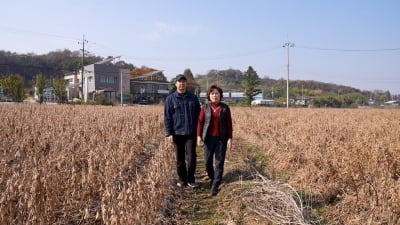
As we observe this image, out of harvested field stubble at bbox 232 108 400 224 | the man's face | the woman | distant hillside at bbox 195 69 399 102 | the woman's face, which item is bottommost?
harvested field stubble at bbox 232 108 400 224

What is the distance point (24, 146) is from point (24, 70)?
6172 cm

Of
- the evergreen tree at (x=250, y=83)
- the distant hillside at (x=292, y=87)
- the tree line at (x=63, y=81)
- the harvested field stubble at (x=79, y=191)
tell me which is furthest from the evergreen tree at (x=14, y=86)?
the distant hillside at (x=292, y=87)

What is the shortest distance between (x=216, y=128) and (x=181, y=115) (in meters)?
0.58

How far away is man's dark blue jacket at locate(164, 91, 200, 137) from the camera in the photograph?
185 inches

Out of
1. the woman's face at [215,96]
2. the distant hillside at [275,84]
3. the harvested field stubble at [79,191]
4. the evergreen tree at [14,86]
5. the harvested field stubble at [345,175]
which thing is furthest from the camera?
the distant hillside at [275,84]

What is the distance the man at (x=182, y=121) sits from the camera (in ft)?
15.4

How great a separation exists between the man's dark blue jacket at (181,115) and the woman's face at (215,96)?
1.14 ft

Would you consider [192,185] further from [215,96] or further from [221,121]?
[215,96]

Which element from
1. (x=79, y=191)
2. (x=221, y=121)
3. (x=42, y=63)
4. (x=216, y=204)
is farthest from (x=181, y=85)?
(x=42, y=63)

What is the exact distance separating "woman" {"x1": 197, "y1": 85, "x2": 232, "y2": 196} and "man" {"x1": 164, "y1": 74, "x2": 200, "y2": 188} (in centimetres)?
18

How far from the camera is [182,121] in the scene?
4711mm

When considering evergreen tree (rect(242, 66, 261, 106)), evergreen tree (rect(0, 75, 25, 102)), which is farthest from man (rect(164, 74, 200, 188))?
evergreen tree (rect(242, 66, 261, 106))

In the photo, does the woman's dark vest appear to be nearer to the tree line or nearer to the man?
the man

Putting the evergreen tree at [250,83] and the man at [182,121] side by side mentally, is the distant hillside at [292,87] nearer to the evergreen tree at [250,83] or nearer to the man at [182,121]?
the evergreen tree at [250,83]
